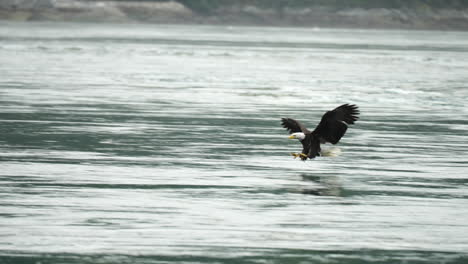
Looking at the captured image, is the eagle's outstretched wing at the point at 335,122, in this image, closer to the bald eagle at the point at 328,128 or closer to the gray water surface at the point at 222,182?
the bald eagle at the point at 328,128

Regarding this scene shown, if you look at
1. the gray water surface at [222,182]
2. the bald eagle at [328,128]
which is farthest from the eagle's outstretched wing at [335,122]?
the gray water surface at [222,182]

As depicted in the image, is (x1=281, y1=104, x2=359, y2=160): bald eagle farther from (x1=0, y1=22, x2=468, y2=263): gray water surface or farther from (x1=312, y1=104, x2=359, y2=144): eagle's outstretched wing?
(x1=0, y1=22, x2=468, y2=263): gray water surface

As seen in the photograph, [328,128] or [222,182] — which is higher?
[328,128]

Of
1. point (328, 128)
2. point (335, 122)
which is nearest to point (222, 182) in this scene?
point (328, 128)

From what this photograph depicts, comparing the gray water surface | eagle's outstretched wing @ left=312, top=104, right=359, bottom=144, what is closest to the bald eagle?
eagle's outstretched wing @ left=312, top=104, right=359, bottom=144

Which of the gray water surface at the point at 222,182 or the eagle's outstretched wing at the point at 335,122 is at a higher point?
the eagle's outstretched wing at the point at 335,122

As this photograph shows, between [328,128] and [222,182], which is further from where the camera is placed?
[328,128]

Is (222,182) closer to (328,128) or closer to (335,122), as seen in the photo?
(328,128)

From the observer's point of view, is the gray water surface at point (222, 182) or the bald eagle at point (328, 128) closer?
the gray water surface at point (222, 182)

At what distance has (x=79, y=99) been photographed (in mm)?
29391

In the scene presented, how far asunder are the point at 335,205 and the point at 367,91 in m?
23.0

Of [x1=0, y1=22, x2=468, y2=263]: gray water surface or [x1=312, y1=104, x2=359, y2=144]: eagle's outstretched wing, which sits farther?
[x1=312, y1=104, x2=359, y2=144]: eagle's outstretched wing

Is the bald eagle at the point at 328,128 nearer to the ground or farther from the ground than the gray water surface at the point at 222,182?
farther from the ground

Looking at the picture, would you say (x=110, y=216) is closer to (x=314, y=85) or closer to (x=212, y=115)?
(x=212, y=115)
